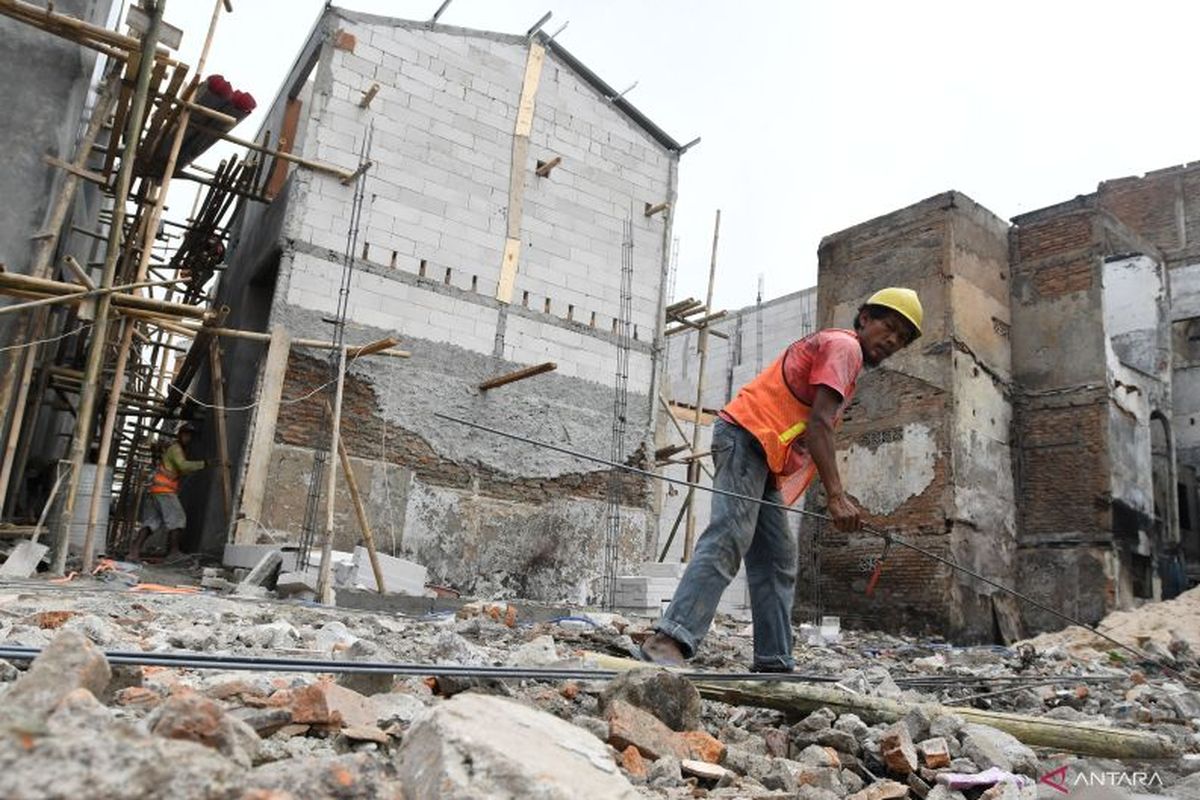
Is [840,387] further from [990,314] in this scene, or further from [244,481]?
[990,314]

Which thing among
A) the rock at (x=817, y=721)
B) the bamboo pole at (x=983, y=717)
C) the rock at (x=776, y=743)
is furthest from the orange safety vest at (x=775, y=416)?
the rock at (x=776, y=743)

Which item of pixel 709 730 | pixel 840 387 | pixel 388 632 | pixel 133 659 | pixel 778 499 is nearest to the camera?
pixel 133 659

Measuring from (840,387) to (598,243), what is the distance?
885 cm

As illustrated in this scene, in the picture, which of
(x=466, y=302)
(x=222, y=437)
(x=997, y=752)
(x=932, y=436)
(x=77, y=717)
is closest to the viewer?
(x=77, y=717)

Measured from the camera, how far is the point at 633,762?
7.30 feet

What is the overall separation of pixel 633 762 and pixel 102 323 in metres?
6.32

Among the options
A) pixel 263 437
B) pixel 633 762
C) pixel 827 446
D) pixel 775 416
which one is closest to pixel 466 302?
pixel 263 437

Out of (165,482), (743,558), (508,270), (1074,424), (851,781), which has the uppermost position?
(508,270)

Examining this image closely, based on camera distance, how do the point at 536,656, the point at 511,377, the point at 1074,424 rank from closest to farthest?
the point at 536,656 < the point at 511,377 < the point at 1074,424

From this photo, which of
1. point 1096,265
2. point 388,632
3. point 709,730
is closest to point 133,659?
point 709,730

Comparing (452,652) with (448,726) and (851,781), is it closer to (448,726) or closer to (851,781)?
(851,781)

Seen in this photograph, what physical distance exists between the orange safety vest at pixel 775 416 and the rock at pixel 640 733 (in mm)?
1568

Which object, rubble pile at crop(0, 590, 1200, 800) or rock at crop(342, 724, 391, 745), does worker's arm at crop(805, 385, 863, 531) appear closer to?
rubble pile at crop(0, 590, 1200, 800)

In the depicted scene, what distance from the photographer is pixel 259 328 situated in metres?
11.2
